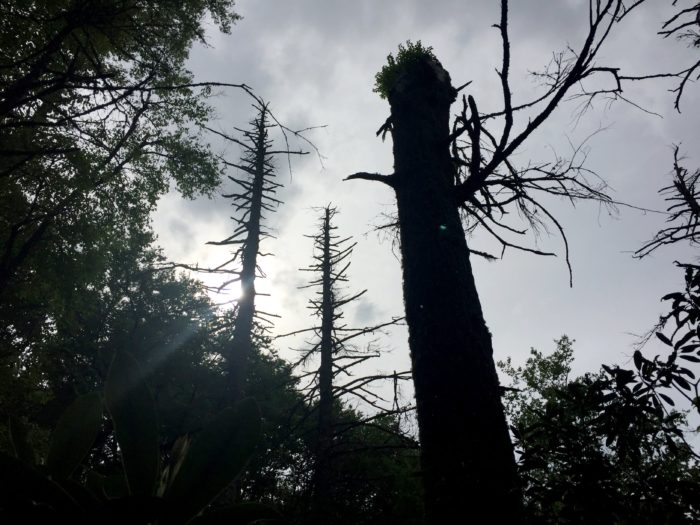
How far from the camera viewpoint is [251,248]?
10.7m

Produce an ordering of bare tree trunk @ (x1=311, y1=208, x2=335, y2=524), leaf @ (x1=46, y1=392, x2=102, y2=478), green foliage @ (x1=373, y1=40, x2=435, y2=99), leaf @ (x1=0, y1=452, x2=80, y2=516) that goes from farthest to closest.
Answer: bare tree trunk @ (x1=311, y1=208, x2=335, y2=524) → green foliage @ (x1=373, y1=40, x2=435, y2=99) → leaf @ (x1=46, y1=392, x2=102, y2=478) → leaf @ (x1=0, y1=452, x2=80, y2=516)

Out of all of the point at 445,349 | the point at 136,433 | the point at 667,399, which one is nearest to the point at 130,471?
the point at 136,433

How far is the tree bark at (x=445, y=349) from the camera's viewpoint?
1737 millimetres

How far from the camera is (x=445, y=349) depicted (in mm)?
2146

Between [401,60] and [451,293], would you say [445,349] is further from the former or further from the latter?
[401,60]

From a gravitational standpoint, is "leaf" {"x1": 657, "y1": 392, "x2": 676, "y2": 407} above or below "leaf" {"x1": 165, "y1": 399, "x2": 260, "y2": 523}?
above

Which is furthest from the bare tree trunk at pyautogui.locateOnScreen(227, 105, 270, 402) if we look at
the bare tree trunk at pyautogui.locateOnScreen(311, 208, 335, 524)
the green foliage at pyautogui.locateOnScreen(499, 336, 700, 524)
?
the green foliage at pyautogui.locateOnScreen(499, 336, 700, 524)

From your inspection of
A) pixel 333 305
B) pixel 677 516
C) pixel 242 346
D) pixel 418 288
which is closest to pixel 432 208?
pixel 418 288

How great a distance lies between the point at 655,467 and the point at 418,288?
1548mm

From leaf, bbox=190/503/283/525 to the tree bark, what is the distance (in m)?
1.38

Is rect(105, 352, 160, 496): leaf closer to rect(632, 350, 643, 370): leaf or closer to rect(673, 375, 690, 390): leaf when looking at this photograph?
rect(632, 350, 643, 370): leaf

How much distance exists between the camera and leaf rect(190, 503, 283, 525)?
57cm

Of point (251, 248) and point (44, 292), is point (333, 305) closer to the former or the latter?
point (251, 248)

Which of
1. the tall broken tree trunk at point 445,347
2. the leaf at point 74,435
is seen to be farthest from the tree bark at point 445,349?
the leaf at point 74,435
